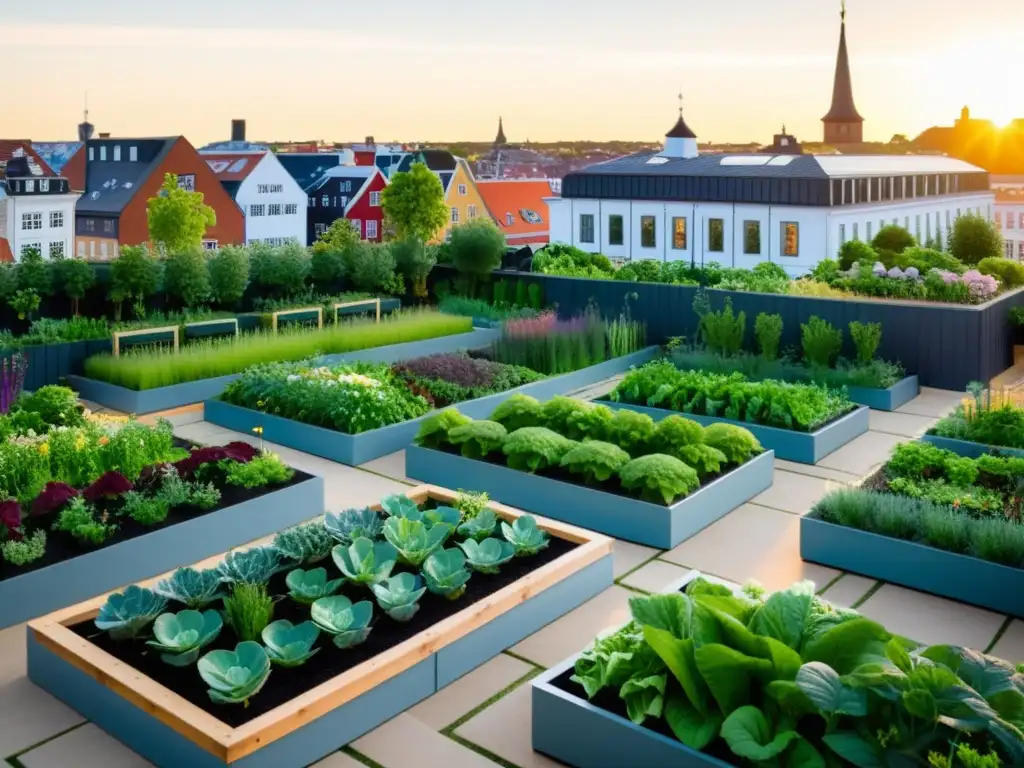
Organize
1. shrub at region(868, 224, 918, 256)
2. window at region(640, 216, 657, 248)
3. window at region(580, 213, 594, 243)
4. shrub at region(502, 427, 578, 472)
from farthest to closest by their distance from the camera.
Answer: window at region(580, 213, 594, 243) < window at region(640, 216, 657, 248) < shrub at region(868, 224, 918, 256) < shrub at region(502, 427, 578, 472)

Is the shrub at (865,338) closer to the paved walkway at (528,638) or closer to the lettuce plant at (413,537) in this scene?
the paved walkway at (528,638)

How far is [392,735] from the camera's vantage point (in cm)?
411

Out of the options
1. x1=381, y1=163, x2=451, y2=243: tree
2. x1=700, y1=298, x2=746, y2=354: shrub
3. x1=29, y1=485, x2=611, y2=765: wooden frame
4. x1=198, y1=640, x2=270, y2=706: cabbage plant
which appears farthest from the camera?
x1=381, y1=163, x2=451, y2=243: tree

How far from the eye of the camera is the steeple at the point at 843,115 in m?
78.4

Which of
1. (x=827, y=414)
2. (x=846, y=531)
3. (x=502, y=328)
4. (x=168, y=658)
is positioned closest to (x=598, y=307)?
(x=502, y=328)

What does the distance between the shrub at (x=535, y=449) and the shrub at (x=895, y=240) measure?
994cm

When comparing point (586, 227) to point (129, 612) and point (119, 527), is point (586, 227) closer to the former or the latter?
point (119, 527)

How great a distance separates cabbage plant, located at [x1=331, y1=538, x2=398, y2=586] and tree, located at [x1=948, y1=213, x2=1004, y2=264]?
471 inches

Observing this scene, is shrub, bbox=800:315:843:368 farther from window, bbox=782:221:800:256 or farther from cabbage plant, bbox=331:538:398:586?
window, bbox=782:221:800:256

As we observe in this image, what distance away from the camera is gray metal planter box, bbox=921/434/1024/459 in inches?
292

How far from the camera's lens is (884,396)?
9727mm

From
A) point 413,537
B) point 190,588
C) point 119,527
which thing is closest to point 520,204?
point 119,527

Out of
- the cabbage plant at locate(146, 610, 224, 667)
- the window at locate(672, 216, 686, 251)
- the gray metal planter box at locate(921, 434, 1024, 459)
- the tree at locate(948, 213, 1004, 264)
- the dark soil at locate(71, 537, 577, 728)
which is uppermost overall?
the window at locate(672, 216, 686, 251)

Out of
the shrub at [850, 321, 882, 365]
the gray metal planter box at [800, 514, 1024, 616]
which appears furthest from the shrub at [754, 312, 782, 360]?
the gray metal planter box at [800, 514, 1024, 616]
